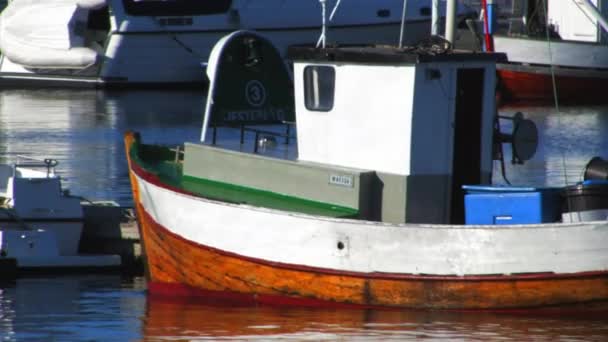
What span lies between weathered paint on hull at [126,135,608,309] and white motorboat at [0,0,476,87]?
35.7 m

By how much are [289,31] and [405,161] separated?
1587 inches

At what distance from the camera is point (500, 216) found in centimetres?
1608

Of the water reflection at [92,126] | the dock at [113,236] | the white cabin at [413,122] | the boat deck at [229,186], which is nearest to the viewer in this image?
the white cabin at [413,122]

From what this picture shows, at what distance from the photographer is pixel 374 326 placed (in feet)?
51.9

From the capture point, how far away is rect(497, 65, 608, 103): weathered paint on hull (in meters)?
49.6

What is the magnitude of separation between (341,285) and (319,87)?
2530 mm

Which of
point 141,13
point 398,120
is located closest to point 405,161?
point 398,120

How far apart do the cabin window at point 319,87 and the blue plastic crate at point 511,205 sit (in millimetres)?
2137

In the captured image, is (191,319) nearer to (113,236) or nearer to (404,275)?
(404,275)

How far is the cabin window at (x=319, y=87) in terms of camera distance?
17281 mm

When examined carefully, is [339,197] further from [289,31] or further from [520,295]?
[289,31]

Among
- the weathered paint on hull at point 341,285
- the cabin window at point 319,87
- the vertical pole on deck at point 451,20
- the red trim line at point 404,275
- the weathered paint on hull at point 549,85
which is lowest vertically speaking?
the weathered paint on hull at point 341,285

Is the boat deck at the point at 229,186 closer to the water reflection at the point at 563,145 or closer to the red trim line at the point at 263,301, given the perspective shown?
the red trim line at the point at 263,301

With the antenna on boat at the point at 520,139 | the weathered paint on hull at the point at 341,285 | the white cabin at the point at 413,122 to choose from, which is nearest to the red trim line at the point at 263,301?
the weathered paint on hull at the point at 341,285
